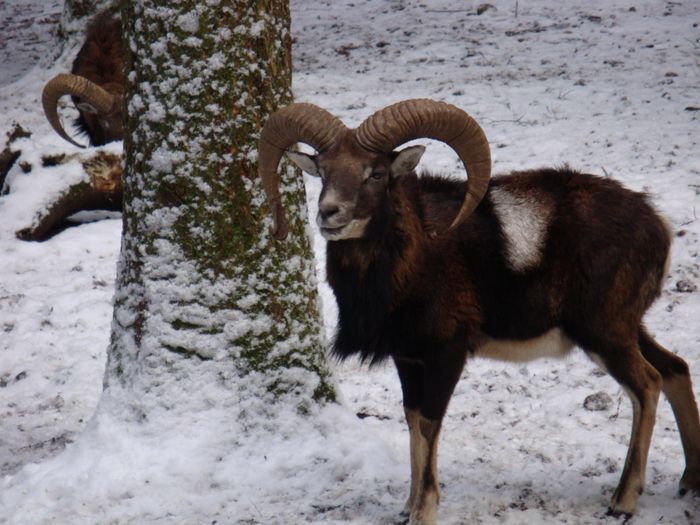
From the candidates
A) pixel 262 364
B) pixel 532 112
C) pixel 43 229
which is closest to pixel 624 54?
pixel 532 112

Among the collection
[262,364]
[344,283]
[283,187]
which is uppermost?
[283,187]

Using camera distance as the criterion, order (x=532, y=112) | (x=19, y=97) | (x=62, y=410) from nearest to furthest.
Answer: (x=62, y=410)
(x=532, y=112)
(x=19, y=97)

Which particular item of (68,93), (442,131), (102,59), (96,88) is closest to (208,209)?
(442,131)

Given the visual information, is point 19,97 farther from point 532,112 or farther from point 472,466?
point 472,466

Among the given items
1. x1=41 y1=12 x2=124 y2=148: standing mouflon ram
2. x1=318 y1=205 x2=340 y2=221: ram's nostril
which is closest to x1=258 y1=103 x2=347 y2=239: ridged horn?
x1=318 y1=205 x2=340 y2=221: ram's nostril

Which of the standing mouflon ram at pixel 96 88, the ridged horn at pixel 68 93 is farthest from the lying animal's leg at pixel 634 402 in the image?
the ridged horn at pixel 68 93

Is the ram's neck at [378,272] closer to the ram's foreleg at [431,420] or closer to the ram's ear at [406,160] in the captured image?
the ram's ear at [406,160]

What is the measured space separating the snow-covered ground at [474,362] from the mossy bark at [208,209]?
614 millimetres

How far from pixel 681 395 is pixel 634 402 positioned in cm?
44

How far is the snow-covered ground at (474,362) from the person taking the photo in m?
5.49

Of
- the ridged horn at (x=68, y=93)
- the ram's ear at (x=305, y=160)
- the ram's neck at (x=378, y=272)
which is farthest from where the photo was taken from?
the ridged horn at (x=68, y=93)

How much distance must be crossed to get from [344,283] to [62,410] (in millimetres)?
3000

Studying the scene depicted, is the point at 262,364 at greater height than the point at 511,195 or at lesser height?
lesser

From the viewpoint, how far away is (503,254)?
17.3 feet
